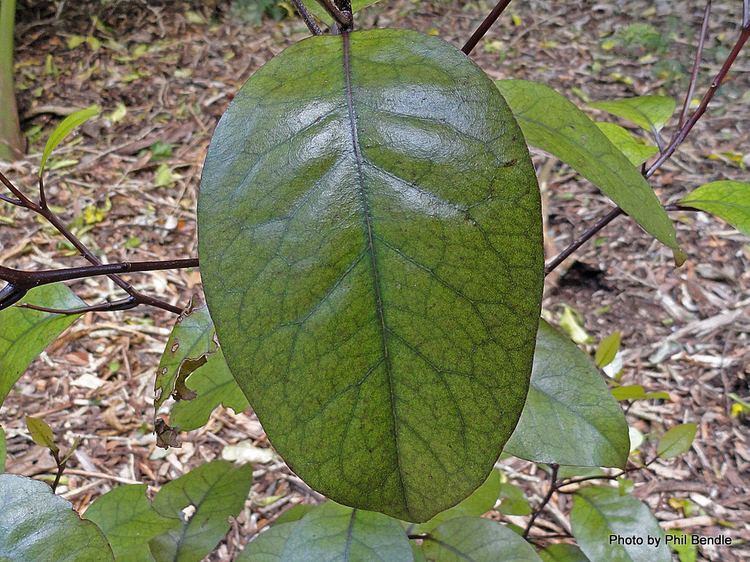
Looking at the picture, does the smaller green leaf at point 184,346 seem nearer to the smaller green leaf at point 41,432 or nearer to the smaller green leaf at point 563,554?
the smaller green leaf at point 41,432

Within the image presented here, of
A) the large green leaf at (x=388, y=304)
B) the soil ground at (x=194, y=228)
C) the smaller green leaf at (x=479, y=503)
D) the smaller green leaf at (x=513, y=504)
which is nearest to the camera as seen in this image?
the large green leaf at (x=388, y=304)

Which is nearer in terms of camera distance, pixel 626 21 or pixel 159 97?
pixel 159 97

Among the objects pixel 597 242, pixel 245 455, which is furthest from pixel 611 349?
pixel 597 242

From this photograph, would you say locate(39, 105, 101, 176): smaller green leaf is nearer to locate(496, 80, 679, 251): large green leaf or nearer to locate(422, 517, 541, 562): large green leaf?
locate(496, 80, 679, 251): large green leaf

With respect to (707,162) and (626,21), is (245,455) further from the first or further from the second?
(626,21)

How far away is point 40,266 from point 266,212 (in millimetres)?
2232

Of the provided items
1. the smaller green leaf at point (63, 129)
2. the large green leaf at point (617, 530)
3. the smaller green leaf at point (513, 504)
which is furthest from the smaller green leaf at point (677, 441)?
the smaller green leaf at point (63, 129)

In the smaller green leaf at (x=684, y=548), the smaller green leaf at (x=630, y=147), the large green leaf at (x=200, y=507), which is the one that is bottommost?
the smaller green leaf at (x=684, y=548)

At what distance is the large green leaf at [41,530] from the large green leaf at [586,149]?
51 centimetres

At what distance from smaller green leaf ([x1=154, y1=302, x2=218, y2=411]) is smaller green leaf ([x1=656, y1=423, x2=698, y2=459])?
2.68ft

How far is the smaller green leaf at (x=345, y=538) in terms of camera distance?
773 millimetres

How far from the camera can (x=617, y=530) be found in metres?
0.99

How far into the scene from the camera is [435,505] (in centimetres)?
40

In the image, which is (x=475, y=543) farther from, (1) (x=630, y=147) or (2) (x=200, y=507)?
(1) (x=630, y=147)
